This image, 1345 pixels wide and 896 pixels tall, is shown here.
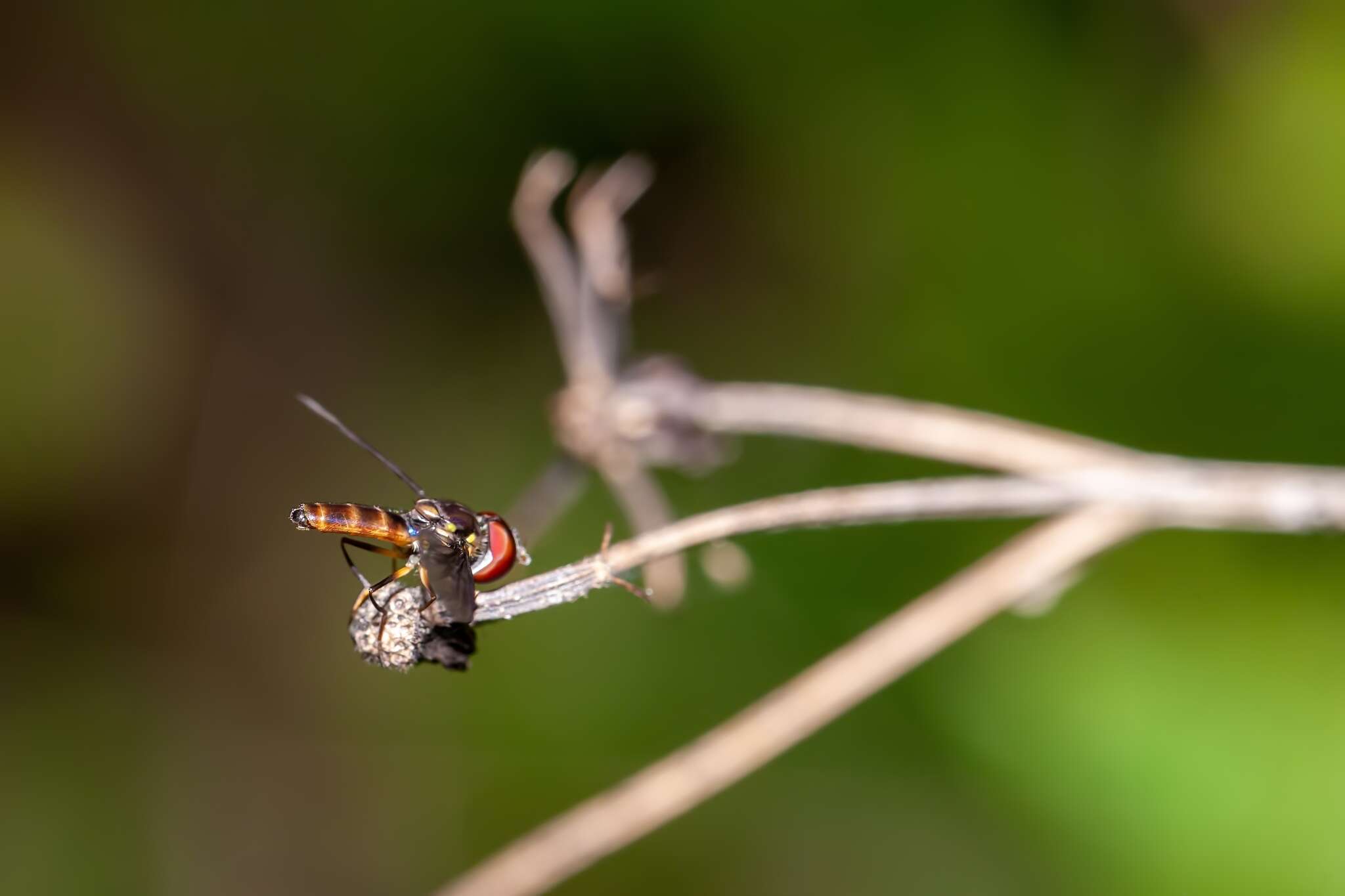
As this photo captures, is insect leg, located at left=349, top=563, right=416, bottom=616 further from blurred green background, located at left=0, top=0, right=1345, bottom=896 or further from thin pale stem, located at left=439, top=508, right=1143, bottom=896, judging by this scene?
blurred green background, located at left=0, top=0, right=1345, bottom=896

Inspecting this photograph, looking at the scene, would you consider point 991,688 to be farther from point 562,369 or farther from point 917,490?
point 562,369

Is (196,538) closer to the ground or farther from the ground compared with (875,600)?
farther from the ground

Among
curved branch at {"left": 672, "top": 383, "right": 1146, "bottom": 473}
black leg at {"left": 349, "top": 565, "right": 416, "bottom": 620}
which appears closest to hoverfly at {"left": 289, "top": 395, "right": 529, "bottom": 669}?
black leg at {"left": 349, "top": 565, "right": 416, "bottom": 620}

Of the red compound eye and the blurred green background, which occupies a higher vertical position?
the blurred green background

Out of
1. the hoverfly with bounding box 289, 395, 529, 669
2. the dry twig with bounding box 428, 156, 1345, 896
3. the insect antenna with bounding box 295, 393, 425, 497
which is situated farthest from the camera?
the dry twig with bounding box 428, 156, 1345, 896

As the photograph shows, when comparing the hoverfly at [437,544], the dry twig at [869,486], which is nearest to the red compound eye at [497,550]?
the hoverfly at [437,544]

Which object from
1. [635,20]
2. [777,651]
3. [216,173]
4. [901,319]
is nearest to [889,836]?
[777,651]

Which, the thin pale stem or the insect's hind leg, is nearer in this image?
the insect's hind leg
